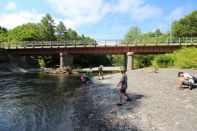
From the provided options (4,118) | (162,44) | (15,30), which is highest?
(15,30)

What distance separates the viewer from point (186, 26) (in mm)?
120500

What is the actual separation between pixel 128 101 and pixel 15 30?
109428mm

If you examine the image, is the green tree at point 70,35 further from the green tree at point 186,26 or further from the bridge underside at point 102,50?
the bridge underside at point 102,50

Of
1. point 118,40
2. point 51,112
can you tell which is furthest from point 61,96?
point 118,40

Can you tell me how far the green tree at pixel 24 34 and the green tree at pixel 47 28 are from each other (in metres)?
5.12

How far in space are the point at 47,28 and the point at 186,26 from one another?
61.1 m

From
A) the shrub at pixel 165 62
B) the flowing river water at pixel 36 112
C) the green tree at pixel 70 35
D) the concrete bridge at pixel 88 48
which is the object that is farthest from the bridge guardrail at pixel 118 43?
the green tree at pixel 70 35

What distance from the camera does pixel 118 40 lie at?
68.6 m

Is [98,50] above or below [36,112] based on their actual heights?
above

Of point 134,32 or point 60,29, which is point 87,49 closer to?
point 134,32

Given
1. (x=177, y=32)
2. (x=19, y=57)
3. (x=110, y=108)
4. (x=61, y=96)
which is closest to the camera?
(x=110, y=108)

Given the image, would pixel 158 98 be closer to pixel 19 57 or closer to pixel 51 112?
pixel 51 112

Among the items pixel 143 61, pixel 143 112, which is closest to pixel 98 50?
pixel 143 61

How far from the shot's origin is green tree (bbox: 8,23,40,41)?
10731 centimetres
